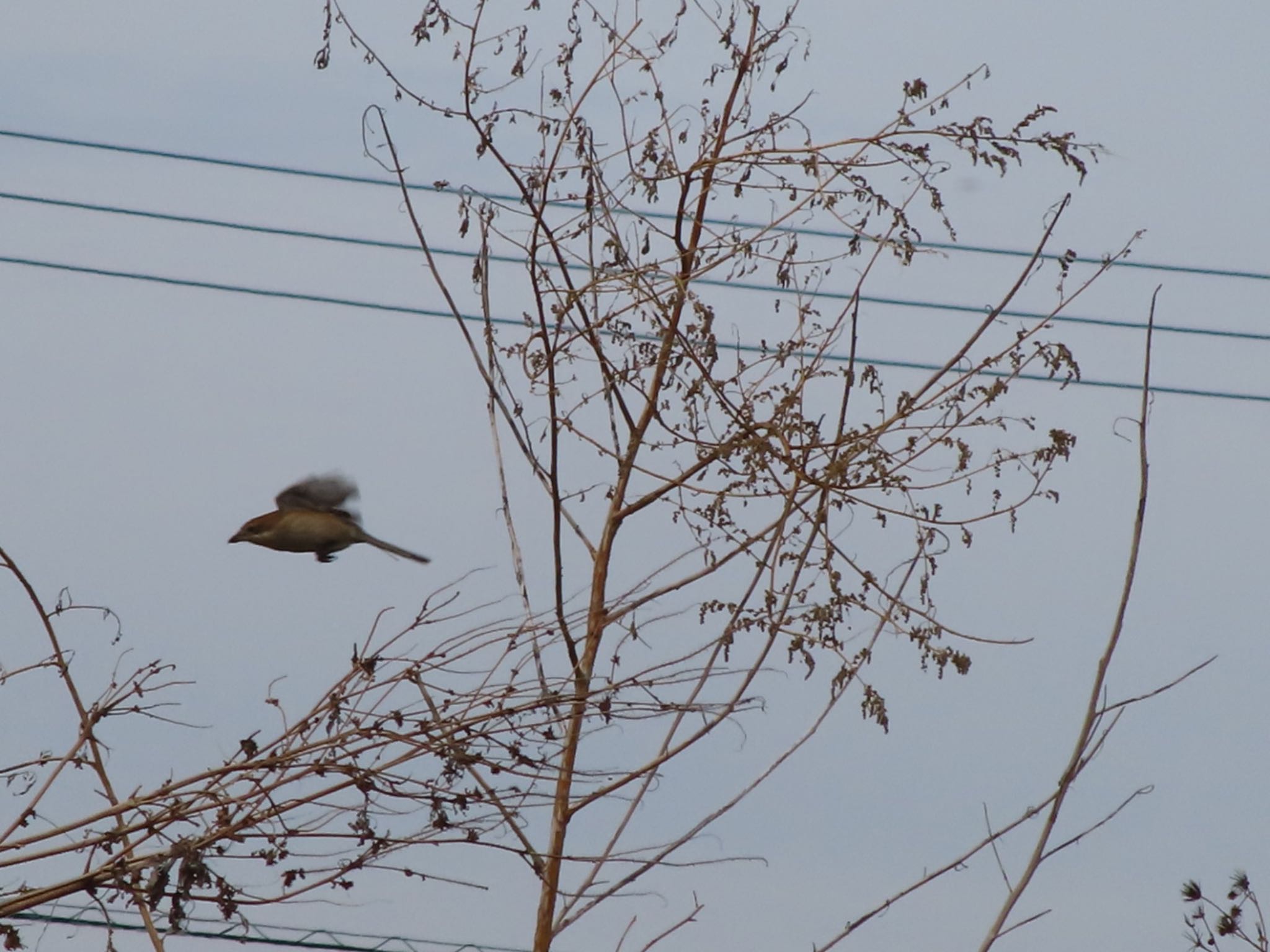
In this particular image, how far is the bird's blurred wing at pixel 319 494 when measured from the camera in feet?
5.89

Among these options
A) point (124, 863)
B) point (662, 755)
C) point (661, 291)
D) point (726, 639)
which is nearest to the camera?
point (124, 863)

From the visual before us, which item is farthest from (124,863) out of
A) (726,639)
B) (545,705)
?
(726,639)

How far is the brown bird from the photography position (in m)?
1.79

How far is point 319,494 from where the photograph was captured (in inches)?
71.1

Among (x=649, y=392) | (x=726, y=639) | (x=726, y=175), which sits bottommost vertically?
(x=726, y=639)

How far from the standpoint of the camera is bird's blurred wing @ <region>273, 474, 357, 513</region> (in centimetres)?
180

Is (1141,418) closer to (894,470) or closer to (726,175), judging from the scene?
(894,470)

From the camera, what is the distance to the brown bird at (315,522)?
1789mm

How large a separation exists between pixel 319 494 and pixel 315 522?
1.4 inches

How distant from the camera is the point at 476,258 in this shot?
5.76 feet

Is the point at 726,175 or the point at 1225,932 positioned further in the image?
the point at 726,175

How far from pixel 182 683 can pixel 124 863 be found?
1.23 ft

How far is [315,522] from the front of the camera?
1.79 metres

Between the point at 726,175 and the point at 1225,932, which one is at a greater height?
the point at 726,175
